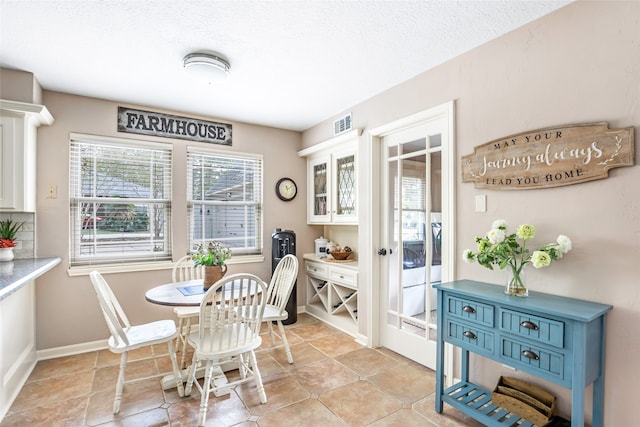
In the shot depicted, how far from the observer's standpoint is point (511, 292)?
1.94 metres

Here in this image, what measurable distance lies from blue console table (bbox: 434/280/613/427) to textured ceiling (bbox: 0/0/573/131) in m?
1.70

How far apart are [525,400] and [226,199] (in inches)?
137

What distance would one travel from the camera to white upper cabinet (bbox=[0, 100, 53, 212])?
2635 mm

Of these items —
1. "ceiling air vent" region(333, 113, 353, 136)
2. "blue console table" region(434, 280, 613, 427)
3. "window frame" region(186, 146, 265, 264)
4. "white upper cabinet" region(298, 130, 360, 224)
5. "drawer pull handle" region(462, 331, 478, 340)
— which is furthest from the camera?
"window frame" region(186, 146, 265, 264)

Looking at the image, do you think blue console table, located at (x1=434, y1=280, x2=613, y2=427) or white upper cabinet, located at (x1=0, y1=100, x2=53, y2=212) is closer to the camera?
blue console table, located at (x1=434, y1=280, x2=613, y2=427)

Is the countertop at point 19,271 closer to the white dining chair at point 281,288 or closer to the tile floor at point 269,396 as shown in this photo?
the tile floor at point 269,396

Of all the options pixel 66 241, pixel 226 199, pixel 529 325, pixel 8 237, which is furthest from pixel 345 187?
pixel 8 237

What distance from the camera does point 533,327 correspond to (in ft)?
5.62

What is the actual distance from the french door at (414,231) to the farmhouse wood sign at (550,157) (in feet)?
0.99

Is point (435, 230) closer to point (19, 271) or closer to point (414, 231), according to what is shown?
point (414, 231)

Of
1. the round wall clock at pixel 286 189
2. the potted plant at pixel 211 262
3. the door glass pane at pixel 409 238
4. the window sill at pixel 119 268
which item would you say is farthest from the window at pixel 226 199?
the door glass pane at pixel 409 238

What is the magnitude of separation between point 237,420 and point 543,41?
3057mm

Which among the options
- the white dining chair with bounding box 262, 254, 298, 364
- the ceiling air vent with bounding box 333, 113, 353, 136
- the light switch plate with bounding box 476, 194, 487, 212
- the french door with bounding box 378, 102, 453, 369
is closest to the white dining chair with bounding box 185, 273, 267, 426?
the white dining chair with bounding box 262, 254, 298, 364

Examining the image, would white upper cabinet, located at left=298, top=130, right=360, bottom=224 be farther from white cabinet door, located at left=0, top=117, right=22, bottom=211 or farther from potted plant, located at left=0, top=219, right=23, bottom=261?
potted plant, located at left=0, top=219, right=23, bottom=261
